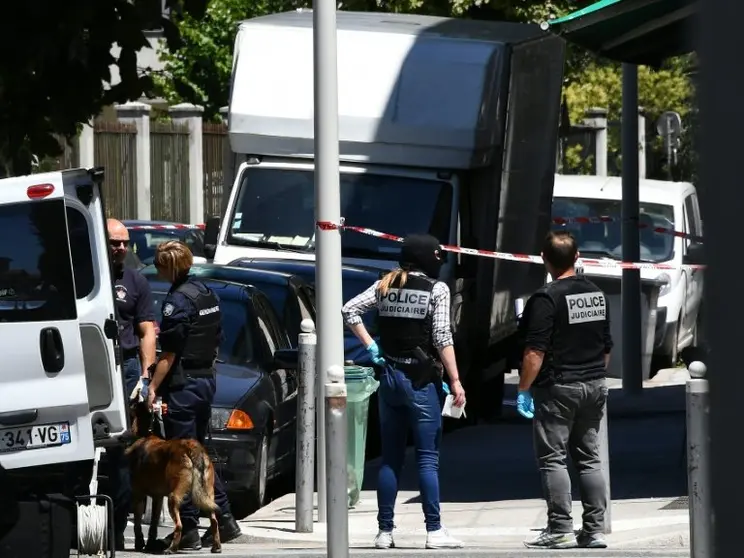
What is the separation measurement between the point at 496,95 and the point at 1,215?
7354mm

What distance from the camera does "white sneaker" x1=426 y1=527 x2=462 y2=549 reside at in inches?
298

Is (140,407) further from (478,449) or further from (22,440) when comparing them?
(478,449)

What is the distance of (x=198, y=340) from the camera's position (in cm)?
793

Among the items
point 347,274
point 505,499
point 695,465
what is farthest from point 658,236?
point 695,465

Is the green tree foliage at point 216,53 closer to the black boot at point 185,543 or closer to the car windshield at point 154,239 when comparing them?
the car windshield at point 154,239

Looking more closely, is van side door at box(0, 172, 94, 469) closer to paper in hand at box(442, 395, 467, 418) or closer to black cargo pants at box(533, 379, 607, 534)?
paper in hand at box(442, 395, 467, 418)

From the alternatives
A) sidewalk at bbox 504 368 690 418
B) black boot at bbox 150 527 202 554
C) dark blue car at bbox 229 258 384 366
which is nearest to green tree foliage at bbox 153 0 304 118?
sidewalk at bbox 504 368 690 418

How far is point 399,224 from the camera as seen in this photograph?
13148 mm

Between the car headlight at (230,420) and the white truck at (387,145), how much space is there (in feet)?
13.0

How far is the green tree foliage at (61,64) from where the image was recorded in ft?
24.2

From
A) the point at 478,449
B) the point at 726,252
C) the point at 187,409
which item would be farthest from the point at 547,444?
the point at 726,252

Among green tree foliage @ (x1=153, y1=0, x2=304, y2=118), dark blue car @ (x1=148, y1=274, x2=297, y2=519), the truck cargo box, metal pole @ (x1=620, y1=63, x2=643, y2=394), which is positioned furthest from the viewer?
green tree foliage @ (x1=153, y1=0, x2=304, y2=118)

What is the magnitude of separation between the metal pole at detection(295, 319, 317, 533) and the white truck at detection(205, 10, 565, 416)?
4.47 m

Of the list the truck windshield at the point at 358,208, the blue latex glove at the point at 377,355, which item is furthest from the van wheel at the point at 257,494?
the truck windshield at the point at 358,208
